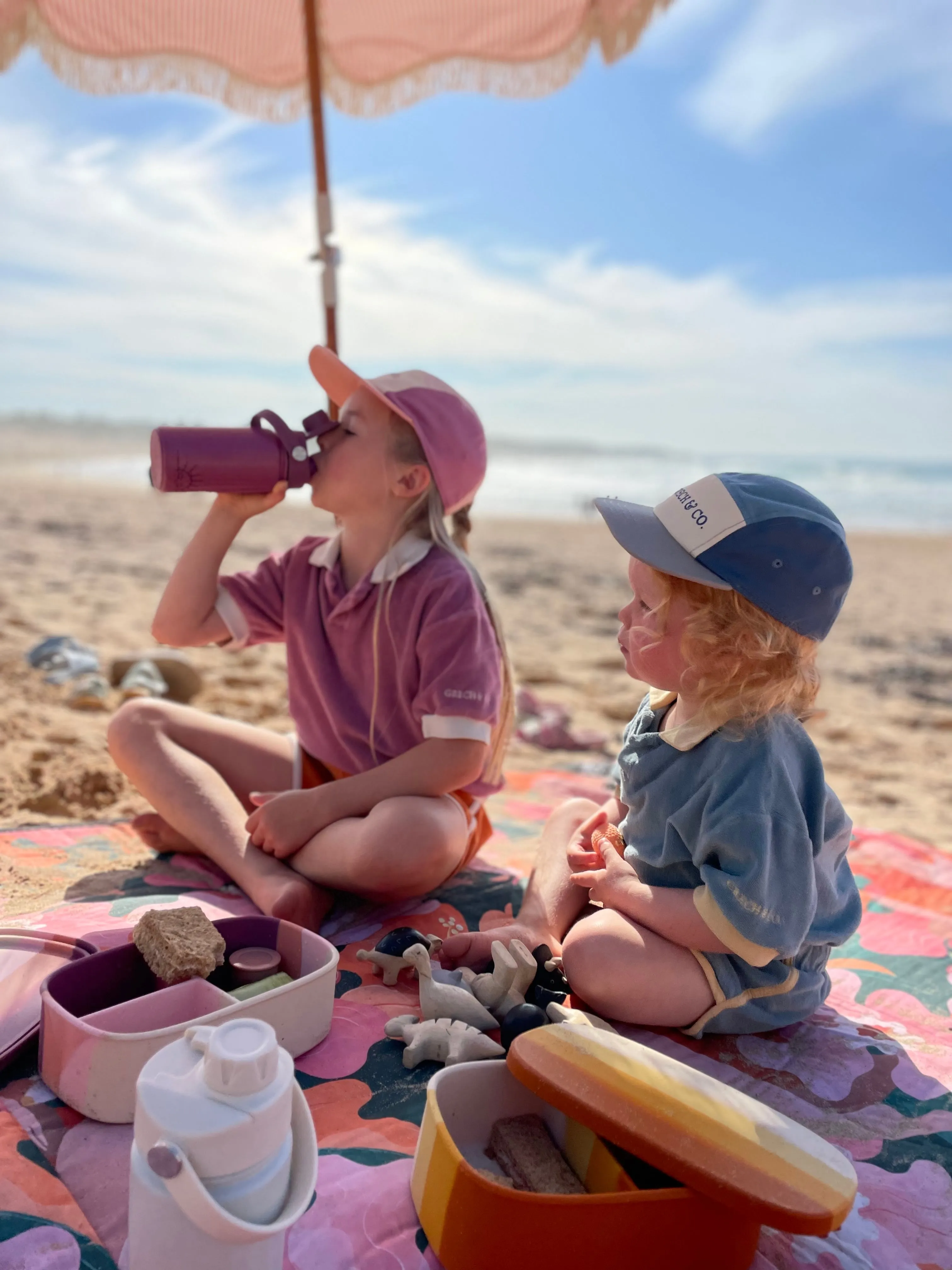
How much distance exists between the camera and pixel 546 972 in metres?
1.53

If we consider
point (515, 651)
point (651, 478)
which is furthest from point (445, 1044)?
point (651, 478)

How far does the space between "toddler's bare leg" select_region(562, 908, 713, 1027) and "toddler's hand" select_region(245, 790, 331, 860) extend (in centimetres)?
57

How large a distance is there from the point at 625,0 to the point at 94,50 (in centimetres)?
135

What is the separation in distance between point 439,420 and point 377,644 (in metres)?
0.46

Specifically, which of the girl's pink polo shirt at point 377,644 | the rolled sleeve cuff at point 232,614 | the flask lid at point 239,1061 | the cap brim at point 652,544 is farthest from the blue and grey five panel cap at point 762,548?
the rolled sleeve cuff at point 232,614

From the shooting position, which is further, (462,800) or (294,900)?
(462,800)

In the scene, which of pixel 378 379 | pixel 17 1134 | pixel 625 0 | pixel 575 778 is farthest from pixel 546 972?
pixel 625 0

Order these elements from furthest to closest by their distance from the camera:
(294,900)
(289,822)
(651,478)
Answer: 1. (651,478)
2. (289,822)
3. (294,900)

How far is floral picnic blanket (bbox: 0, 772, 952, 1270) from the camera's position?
3.31 feet

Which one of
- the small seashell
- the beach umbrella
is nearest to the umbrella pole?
the beach umbrella

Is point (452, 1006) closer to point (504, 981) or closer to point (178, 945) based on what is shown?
point (504, 981)

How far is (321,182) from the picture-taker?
8.10ft

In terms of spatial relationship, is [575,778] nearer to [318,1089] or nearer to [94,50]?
[318,1089]

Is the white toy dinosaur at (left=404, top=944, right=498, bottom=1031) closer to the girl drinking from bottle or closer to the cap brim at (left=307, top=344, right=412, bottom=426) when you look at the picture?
the girl drinking from bottle
